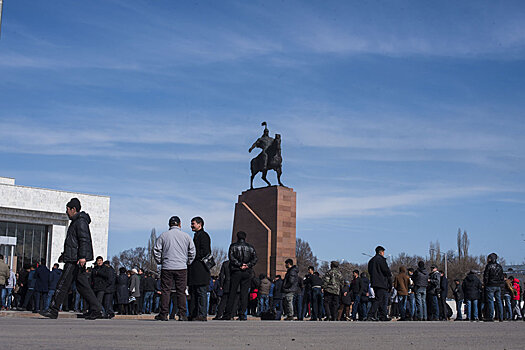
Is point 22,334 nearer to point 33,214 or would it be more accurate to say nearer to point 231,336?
point 231,336

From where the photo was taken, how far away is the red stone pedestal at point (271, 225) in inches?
1032

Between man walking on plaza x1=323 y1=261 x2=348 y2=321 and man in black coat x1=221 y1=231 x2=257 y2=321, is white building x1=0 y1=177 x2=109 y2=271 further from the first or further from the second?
man in black coat x1=221 y1=231 x2=257 y2=321

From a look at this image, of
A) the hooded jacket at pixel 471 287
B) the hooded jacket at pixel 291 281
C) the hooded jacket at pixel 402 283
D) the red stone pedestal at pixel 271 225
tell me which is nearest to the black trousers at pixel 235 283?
the hooded jacket at pixel 291 281

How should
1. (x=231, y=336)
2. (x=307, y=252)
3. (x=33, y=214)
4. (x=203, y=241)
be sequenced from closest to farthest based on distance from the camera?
(x=231, y=336), (x=203, y=241), (x=33, y=214), (x=307, y=252)

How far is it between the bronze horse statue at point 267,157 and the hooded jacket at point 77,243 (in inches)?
701

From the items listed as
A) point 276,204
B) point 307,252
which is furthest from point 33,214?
point 307,252

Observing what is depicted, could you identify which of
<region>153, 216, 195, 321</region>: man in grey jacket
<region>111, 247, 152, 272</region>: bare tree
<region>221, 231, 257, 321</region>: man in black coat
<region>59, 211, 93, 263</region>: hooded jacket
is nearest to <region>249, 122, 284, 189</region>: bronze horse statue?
<region>221, 231, 257, 321</region>: man in black coat

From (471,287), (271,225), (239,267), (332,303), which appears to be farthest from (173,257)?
(271,225)

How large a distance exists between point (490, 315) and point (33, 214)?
28987mm

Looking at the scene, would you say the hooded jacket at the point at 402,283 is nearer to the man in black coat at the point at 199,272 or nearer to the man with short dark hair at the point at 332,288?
the man with short dark hair at the point at 332,288

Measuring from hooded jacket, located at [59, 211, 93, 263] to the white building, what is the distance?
93.5 feet

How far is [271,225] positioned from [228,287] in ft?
42.2

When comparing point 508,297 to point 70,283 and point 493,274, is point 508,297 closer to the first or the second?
point 493,274

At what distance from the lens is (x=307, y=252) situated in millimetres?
94125
